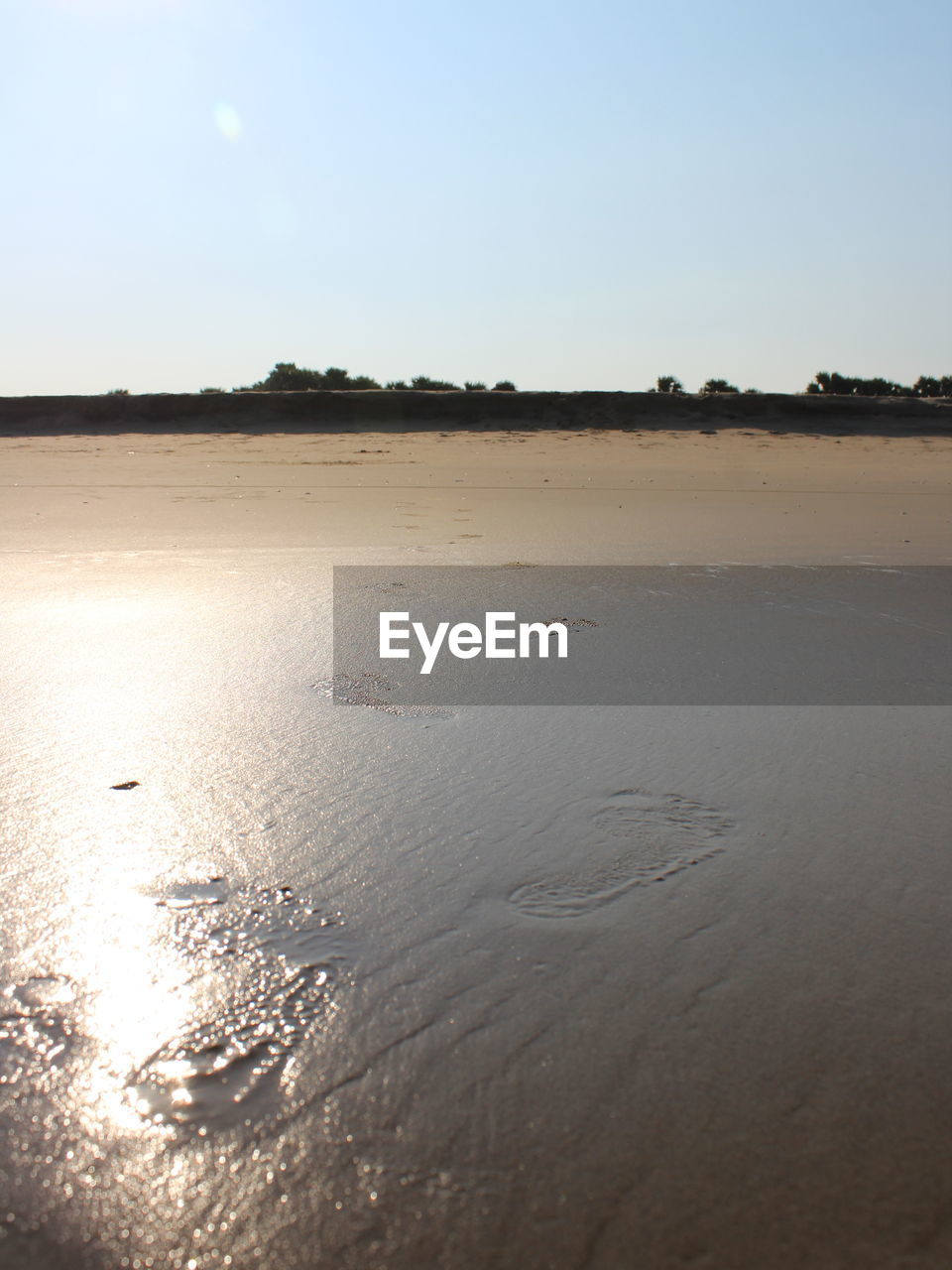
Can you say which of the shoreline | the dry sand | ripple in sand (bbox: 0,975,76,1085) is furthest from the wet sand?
the shoreline

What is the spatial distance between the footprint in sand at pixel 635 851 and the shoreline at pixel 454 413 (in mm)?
13066

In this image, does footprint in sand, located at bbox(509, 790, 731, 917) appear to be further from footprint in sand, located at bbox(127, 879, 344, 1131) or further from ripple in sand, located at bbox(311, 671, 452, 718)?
ripple in sand, located at bbox(311, 671, 452, 718)

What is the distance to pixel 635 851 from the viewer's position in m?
1.75

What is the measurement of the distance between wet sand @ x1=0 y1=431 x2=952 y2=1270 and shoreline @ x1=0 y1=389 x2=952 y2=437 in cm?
1253

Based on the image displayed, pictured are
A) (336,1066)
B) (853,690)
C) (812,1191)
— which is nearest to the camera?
(812,1191)

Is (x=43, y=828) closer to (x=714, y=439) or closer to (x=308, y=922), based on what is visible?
(x=308, y=922)

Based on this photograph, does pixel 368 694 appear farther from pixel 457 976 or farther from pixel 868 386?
pixel 868 386

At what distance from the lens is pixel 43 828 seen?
179cm

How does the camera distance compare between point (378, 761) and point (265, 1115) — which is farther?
point (378, 761)

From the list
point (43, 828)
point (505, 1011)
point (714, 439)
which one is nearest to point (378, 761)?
point (43, 828)

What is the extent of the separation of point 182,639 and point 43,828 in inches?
52.1

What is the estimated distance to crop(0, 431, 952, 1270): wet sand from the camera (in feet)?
3.31

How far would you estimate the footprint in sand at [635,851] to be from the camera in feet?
5.16

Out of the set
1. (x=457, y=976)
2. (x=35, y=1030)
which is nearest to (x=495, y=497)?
(x=457, y=976)
